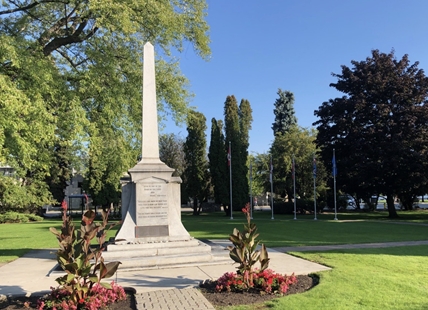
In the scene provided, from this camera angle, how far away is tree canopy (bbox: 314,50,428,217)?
27.6 m

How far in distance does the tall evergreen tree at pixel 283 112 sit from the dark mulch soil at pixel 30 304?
55369mm

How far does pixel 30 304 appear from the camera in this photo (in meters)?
5.91

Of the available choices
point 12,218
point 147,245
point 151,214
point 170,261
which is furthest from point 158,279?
point 12,218

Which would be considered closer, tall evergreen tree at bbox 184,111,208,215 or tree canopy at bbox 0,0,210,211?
tree canopy at bbox 0,0,210,211

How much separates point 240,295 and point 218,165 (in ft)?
115

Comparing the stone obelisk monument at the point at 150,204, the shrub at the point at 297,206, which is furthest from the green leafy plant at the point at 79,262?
the shrub at the point at 297,206

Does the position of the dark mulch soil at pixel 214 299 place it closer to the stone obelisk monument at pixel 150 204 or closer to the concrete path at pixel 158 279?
the concrete path at pixel 158 279

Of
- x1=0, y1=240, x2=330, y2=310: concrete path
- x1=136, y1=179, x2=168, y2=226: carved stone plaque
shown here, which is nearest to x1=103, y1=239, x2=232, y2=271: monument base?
x1=0, y1=240, x2=330, y2=310: concrete path

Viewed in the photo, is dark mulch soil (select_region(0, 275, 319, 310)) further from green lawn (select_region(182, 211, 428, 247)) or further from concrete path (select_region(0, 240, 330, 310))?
green lawn (select_region(182, 211, 428, 247))

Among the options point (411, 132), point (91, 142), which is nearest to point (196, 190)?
point (411, 132)

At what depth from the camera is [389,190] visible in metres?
28.9

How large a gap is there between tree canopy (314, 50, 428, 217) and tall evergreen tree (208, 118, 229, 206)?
12.3 m

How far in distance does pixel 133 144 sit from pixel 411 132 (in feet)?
74.7

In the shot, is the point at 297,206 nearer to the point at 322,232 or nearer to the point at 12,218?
the point at 322,232
